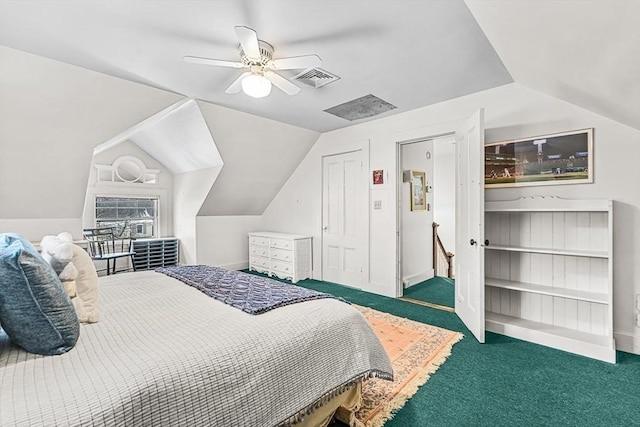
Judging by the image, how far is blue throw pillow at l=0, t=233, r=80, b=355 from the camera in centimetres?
109

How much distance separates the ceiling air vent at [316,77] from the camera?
2714 millimetres

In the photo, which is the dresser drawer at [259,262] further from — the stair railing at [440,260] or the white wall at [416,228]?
the stair railing at [440,260]

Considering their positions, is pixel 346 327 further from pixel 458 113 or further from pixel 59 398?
pixel 458 113

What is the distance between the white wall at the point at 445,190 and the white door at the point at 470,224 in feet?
9.50

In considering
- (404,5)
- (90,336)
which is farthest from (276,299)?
(404,5)

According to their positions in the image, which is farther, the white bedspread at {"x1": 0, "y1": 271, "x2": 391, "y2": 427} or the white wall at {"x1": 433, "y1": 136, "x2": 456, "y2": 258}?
the white wall at {"x1": 433, "y1": 136, "x2": 456, "y2": 258}

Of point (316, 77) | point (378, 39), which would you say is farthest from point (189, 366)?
point (316, 77)

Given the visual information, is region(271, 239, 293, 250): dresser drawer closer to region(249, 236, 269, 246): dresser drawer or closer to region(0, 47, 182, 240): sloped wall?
region(249, 236, 269, 246): dresser drawer

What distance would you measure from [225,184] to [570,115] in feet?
14.5

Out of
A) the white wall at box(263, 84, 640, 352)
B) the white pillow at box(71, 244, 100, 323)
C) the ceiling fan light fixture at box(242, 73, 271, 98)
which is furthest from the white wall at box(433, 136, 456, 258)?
the white pillow at box(71, 244, 100, 323)

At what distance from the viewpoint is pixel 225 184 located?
193 inches

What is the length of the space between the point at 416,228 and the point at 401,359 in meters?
2.72

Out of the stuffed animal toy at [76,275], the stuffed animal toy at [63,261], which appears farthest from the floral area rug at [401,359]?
the stuffed animal toy at [63,261]

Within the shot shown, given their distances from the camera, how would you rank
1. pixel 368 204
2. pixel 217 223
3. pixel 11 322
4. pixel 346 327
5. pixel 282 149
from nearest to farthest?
pixel 11 322
pixel 346 327
pixel 368 204
pixel 282 149
pixel 217 223
